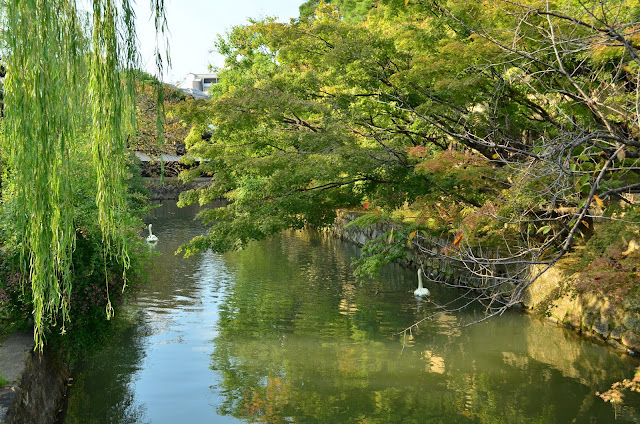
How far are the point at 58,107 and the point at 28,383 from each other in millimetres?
2925

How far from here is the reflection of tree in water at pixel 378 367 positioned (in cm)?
662

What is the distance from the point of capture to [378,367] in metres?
8.03

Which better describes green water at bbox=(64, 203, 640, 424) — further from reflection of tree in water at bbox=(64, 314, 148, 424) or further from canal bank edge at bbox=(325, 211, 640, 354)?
canal bank edge at bbox=(325, 211, 640, 354)

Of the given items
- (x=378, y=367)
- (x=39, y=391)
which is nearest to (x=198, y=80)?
(x=378, y=367)

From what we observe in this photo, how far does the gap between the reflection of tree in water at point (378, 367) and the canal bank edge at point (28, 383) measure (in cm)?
→ 174

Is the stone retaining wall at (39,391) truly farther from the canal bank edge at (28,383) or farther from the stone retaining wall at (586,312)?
the stone retaining wall at (586,312)

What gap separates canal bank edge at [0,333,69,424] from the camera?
4.50 meters

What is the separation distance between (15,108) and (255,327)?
7.13 metres

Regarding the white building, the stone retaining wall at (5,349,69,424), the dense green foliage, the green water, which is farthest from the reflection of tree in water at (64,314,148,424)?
the white building

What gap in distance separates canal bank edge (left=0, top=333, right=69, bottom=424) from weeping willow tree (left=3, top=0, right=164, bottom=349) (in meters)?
1.30

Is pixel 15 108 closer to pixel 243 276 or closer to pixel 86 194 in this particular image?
pixel 86 194

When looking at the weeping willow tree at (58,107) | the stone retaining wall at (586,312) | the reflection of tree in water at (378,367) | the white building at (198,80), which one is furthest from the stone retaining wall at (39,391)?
the white building at (198,80)

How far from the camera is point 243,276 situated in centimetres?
1427

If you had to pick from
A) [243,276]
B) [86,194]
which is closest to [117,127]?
[86,194]
